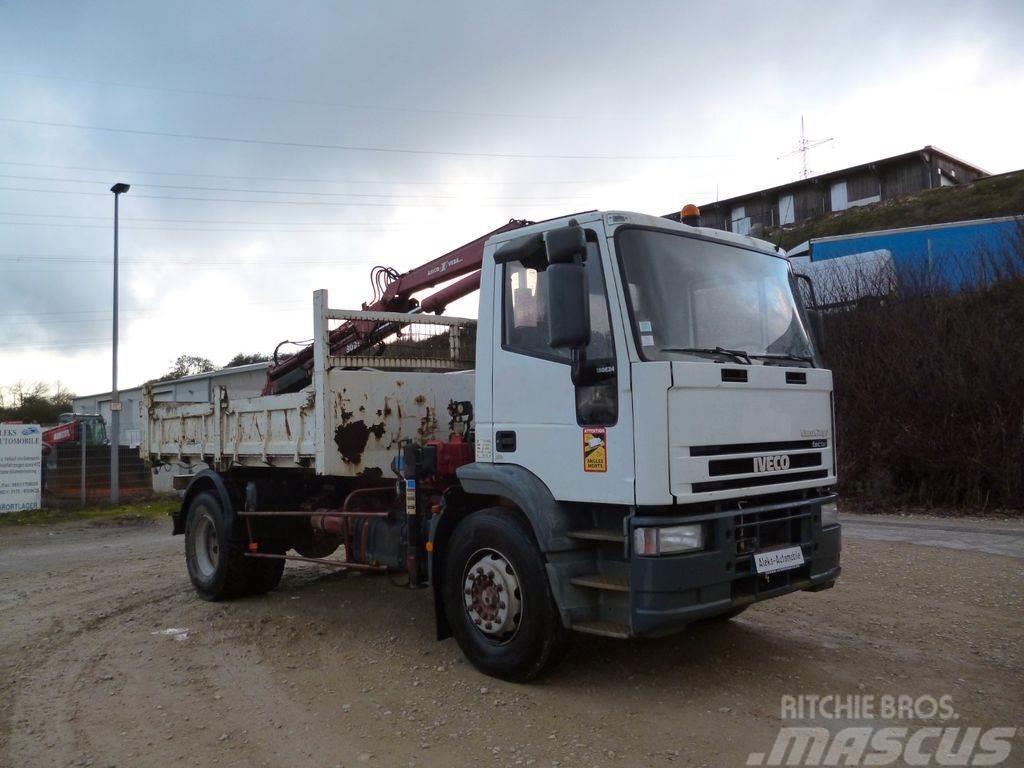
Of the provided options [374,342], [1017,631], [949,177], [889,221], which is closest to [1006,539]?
[1017,631]

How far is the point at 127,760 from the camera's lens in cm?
421

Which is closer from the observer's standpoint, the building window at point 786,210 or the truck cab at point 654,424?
the truck cab at point 654,424

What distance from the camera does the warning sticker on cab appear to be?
4.50m

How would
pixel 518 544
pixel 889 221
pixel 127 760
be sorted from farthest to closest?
pixel 889 221, pixel 518 544, pixel 127 760

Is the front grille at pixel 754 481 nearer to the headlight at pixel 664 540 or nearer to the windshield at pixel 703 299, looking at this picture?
the headlight at pixel 664 540

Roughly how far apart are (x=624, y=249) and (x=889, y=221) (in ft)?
118

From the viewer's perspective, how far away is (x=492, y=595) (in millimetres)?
4961

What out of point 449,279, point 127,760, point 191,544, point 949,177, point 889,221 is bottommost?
point 127,760

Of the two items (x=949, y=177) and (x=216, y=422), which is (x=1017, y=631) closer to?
(x=216, y=422)

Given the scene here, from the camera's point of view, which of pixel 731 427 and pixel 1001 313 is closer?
pixel 731 427

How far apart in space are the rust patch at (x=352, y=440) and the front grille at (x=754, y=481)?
3135 millimetres


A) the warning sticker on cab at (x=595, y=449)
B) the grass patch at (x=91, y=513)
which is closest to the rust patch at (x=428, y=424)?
the warning sticker on cab at (x=595, y=449)

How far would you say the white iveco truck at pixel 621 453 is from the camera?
431cm

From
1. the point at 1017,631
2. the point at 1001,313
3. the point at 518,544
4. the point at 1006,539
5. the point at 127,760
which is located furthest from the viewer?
the point at 1001,313
